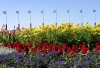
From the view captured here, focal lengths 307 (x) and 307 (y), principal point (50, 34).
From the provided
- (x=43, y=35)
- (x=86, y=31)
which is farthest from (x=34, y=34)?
(x=86, y=31)

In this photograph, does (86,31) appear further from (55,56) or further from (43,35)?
(55,56)

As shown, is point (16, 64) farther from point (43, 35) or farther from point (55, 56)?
point (43, 35)

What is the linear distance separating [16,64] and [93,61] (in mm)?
2041

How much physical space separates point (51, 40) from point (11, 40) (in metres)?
5.29

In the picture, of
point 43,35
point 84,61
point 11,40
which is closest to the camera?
point 84,61

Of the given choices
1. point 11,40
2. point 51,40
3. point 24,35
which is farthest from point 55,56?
point 11,40

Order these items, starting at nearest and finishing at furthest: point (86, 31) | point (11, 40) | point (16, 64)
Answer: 1. point (16, 64)
2. point (86, 31)
3. point (11, 40)

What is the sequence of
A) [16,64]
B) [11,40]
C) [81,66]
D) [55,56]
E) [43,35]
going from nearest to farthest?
1. [81,66]
2. [16,64]
3. [55,56]
4. [43,35]
5. [11,40]

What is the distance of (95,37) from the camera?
14.2 m

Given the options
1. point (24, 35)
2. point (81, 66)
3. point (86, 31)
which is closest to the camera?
point (81, 66)

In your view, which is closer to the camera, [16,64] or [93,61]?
[93,61]

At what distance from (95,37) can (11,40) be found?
20.7ft

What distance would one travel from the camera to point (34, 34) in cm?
1567

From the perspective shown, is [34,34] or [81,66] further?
[34,34]
